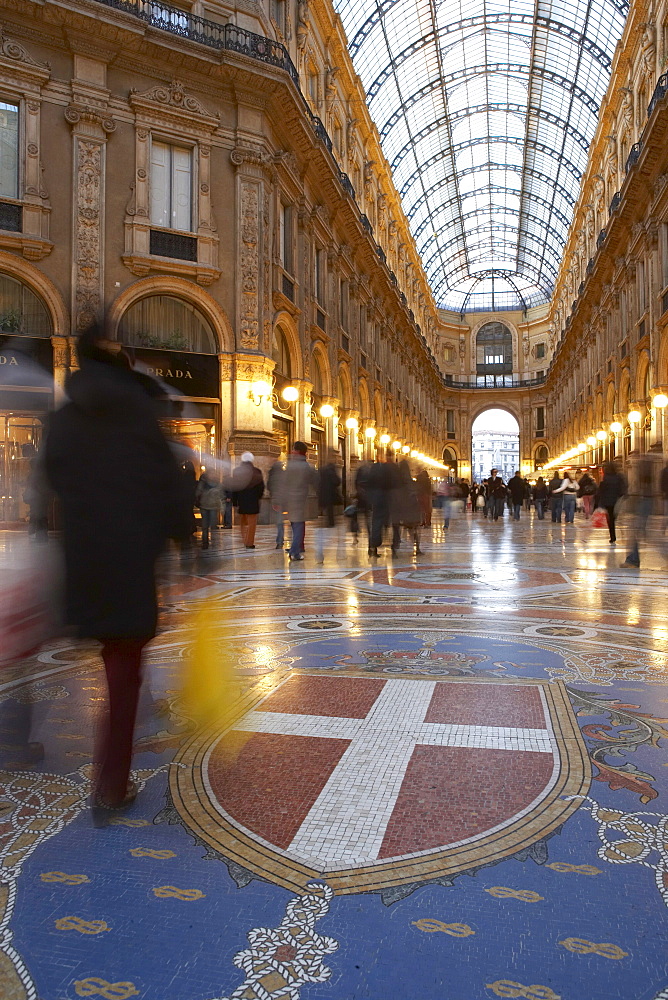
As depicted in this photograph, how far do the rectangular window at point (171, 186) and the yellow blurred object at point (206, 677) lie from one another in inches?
597

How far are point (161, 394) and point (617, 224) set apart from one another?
28.8 metres

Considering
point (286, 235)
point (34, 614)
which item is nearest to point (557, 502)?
point (286, 235)

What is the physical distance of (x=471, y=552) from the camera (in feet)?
36.9

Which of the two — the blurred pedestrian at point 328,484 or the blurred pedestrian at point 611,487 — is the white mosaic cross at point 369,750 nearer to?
the blurred pedestrian at point 328,484

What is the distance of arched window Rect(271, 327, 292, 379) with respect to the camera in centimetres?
1967

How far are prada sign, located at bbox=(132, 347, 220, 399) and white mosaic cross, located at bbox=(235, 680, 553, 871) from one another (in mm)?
14598

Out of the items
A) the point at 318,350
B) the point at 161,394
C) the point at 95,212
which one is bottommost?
the point at 161,394

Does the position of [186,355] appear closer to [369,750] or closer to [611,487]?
[611,487]

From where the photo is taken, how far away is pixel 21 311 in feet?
51.0

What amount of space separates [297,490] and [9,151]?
39.2 feet

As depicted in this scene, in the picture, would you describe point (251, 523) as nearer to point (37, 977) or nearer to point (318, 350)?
point (37, 977)

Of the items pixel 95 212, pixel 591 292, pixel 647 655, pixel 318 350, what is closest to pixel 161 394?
pixel 647 655

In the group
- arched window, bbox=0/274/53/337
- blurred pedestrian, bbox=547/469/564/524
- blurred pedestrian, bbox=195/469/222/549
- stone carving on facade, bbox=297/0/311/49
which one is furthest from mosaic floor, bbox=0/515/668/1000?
stone carving on facade, bbox=297/0/311/49

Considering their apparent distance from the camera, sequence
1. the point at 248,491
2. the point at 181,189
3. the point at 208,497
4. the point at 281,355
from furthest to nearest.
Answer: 1. the point at 281,355
2. the point at 181,189
3. the point at 208,497
4. the point at 248,491
